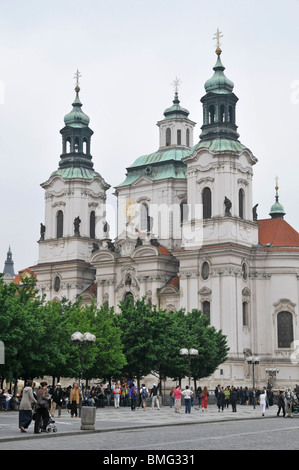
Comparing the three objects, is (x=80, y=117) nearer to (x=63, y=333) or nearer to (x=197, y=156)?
(x=197, y=156)

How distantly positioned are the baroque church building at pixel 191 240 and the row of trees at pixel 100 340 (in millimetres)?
7397

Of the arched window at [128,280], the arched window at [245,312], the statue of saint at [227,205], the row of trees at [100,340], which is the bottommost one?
the row of trees at [100,340]

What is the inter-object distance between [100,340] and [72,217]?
3133cm

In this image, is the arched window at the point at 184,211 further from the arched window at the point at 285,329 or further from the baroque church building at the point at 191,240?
the arched window at the point at 285,329

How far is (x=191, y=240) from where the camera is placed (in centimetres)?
7156

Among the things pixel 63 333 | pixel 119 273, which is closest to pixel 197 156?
pixel 119 273

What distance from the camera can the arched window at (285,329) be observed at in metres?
70.2

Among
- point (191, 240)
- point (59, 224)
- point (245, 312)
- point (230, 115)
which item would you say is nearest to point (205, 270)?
point (191, 240)

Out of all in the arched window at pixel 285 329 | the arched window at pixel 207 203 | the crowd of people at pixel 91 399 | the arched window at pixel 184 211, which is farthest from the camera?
the arched window at pixel 184 211

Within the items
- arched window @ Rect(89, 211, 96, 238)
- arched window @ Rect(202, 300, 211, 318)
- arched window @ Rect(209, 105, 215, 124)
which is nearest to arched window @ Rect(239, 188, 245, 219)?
arched window @ Rect(209, 105, 215, 124)

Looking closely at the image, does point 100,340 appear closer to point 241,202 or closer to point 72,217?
point 241,202

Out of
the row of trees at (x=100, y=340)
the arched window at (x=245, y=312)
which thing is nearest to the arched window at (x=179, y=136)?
the arched window at (x=245, y=312)

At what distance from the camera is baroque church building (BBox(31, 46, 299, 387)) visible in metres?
69.4

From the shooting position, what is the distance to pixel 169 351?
184 feet
